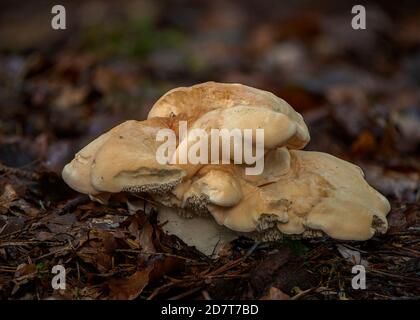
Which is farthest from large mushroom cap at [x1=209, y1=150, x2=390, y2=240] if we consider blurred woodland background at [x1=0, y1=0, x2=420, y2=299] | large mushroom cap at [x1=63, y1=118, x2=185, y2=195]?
large mushroom cap at [x1=63, y1=118, x2=185, y2=195]

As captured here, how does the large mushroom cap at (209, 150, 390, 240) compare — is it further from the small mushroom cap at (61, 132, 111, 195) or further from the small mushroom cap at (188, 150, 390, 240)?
the small mushroom cap at (61, 132, 111, 195)

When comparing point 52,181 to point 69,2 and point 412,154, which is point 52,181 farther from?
point 69,2

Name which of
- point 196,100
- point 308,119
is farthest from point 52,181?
point 308,119

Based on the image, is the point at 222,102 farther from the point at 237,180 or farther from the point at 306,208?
the point at 306,208

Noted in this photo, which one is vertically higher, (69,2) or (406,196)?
(69,2)

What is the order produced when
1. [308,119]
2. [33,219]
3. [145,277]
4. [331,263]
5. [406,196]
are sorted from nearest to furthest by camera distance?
[145,277] < [331,263] < [33,219] < [406,196] < [308,119]

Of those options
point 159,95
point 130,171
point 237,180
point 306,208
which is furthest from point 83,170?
point 159,95
